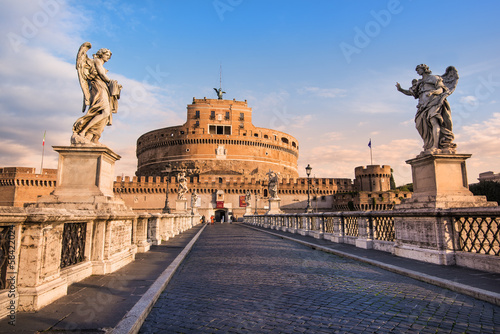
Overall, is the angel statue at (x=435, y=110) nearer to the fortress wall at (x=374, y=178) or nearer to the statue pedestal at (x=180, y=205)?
the statue pedestal at (x=180, y=205)

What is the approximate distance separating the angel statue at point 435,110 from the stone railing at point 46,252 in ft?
20.3

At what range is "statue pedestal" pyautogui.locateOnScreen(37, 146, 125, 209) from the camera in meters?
5.41

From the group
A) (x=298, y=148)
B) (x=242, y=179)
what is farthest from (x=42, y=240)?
(x=298, y=148)

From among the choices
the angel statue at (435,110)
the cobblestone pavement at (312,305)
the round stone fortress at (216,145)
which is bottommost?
the cobblestone pavement at (312,305)

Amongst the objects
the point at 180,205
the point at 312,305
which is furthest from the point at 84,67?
the point at 180,205

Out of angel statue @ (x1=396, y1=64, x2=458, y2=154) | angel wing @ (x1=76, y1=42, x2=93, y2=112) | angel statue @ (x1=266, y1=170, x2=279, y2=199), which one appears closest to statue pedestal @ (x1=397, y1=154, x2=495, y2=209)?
angel statue @ (x1=396, y1=64, x2=458, y2=154)

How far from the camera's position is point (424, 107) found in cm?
698

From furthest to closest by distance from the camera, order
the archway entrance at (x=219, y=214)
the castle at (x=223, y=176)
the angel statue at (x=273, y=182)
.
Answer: the archway entrance at (x=219, y=214) → the castle at (x=223, y=176) → the angel statue at (x=273, y=182)

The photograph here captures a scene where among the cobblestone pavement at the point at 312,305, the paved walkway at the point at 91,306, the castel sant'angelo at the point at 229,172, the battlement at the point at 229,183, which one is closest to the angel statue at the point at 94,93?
the paved walkway at the point at 91,306

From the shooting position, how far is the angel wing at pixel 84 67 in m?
5.91

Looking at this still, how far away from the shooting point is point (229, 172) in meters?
68.6

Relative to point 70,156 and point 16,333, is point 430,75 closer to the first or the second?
point 70,156

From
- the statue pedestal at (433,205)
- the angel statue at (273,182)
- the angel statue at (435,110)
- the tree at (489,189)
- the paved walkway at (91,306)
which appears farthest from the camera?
the tree at (489,189)

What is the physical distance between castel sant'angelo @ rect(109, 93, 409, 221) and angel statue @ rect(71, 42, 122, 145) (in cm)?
4632
